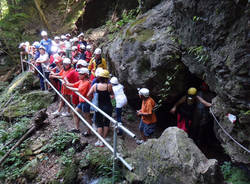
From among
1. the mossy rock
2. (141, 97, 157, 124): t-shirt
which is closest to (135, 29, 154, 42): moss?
(141, 97, 157, 124): t-shirt

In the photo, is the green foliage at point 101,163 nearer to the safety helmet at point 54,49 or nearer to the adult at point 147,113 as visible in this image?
the adult at point 147,113

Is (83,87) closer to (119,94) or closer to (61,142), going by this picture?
(119,94)

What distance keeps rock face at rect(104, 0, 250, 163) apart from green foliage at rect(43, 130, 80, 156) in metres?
2.79

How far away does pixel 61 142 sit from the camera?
5.19 meters

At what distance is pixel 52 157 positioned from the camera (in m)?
5.04

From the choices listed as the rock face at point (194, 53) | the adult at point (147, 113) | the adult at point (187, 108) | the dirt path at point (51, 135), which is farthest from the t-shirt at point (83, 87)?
the adult at point (187, 108)

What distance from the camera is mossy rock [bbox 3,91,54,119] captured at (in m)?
7.78

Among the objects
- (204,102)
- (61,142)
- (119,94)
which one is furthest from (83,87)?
(204,102)

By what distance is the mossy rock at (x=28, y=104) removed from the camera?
7.78 metres

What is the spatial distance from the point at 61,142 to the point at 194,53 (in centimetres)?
424

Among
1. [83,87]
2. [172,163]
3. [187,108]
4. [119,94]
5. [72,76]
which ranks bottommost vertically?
[172,163]

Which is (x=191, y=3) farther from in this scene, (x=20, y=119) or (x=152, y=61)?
(x=20, y=119)

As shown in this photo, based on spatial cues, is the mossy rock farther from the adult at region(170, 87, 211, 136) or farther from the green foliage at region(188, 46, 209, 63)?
the green foliage at region(188, 46, 209, 63)

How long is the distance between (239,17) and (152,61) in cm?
292
